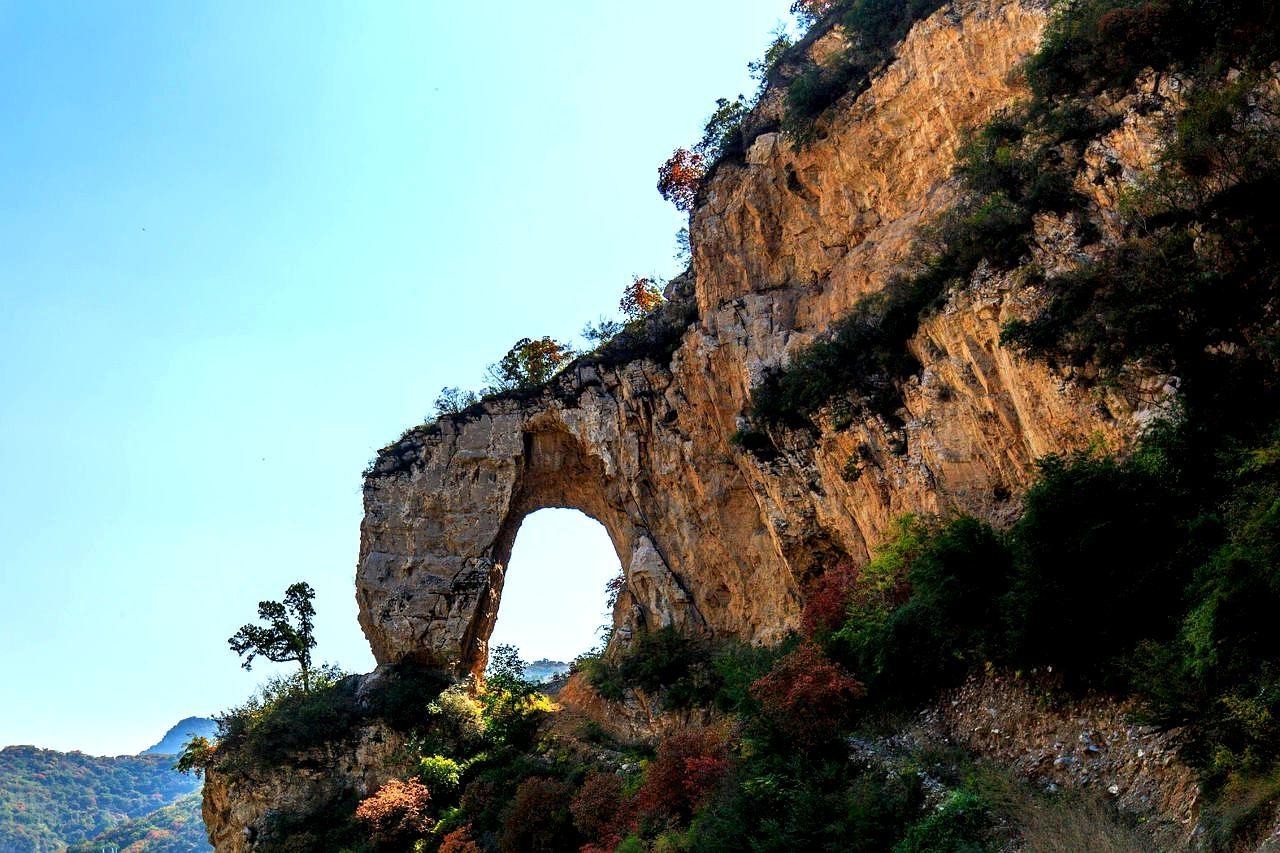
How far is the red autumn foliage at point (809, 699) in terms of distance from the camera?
13281 millimetres

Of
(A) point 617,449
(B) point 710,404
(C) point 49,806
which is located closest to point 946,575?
(B) point 710,404

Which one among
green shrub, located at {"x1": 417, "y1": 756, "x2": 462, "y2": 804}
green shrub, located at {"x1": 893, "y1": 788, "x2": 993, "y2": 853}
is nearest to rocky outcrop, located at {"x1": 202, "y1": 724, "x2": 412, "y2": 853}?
green shrub, located at {"x1": 417, "y1": 756, "x2": 462, "y2": 804}

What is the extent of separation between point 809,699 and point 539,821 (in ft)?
27.3

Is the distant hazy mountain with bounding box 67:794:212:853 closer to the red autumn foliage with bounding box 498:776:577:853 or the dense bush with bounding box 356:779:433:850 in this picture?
the dense bush with bounding box 356:779:433:850

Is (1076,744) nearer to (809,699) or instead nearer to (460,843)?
(809,699)

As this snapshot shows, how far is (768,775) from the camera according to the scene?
42.1ft

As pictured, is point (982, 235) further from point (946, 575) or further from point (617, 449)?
point (617, 449)

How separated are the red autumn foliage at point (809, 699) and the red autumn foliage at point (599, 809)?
15.3 ft

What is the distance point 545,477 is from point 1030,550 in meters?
23.0

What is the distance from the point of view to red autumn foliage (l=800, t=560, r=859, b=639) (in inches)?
656

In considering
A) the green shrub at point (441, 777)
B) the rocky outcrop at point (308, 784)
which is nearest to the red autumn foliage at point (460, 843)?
the green shrub at point (441, 777)

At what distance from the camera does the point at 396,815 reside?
23.3 metres

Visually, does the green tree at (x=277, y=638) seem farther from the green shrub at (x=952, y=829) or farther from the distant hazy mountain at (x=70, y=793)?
the distant hazy mountain at (x=70, y=793)

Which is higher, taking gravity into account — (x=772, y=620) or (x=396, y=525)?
(x=396, y=525)
